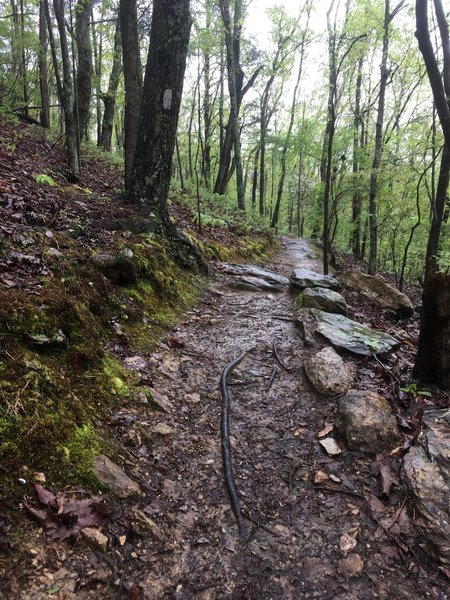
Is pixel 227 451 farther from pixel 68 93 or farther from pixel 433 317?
pixel 68 93

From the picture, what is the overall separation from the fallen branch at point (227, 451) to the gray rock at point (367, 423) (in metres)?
0.96

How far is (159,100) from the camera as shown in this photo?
19.3ft

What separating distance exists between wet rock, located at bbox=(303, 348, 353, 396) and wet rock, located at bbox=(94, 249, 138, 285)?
2393mm

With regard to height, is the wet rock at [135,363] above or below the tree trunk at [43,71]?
below

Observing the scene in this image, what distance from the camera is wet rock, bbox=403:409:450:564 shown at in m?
2.19

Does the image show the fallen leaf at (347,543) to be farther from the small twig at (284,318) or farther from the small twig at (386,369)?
the small twig at (284,318)

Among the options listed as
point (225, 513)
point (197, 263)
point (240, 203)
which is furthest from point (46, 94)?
point (225, 513)

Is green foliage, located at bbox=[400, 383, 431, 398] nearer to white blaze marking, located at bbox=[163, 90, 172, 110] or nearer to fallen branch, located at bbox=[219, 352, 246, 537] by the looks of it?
fallen branch, located at bbox=[219, 352, 246, 537]

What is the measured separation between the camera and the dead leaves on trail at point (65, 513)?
71.3 inches

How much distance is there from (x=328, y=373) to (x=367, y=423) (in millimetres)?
832

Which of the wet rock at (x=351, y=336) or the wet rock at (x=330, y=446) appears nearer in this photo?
the wet rock at (x=330, y=446)

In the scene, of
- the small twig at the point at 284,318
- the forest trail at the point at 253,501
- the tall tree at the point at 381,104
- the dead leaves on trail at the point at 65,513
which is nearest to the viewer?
the dead leaves on trail at the point at 65,513

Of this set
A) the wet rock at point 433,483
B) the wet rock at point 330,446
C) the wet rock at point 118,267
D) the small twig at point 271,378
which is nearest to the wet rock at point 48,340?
the wet rock at point 118,267

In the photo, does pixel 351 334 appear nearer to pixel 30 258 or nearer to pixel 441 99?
pixel 441 99
